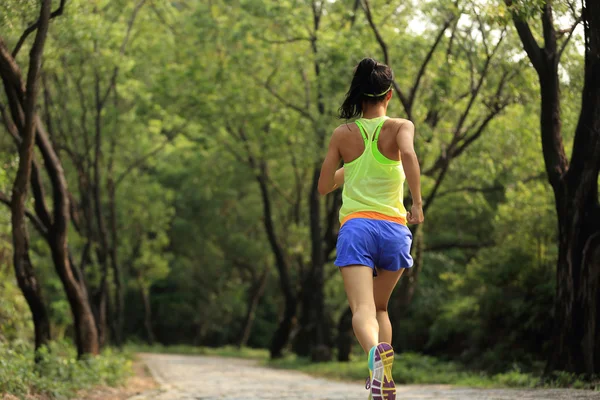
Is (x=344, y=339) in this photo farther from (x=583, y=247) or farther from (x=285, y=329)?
(x=583, y=247)

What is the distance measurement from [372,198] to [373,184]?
0.28ft

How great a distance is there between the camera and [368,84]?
5707 millimetres

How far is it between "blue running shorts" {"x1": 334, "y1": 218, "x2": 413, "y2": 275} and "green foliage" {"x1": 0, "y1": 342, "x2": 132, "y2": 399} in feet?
15.1

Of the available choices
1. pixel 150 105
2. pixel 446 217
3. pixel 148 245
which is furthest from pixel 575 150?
pixel 148 245

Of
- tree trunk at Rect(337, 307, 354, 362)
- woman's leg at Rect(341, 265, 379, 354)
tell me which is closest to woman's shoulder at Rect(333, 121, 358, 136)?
woman's leg at Rect(341, 265, 379, 354)

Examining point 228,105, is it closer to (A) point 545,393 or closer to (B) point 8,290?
(B) point 8,290

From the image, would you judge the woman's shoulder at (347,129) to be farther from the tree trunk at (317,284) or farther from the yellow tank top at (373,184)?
the tree trunk at (317,284)

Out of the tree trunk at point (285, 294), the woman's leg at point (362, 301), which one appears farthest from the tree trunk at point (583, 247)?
the tree trunk at point (285, 294)

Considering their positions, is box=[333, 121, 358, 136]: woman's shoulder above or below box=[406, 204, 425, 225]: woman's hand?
above

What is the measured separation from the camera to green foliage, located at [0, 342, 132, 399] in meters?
9.12

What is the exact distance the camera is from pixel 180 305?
159 feet

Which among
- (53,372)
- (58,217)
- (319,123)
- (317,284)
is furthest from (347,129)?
(317,284)

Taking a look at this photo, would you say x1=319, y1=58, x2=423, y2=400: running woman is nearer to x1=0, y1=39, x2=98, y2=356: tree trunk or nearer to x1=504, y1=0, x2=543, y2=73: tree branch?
x1=504, y1=0, x2=543, y2=73: tree branch

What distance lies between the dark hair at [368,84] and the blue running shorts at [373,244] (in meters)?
0.77
